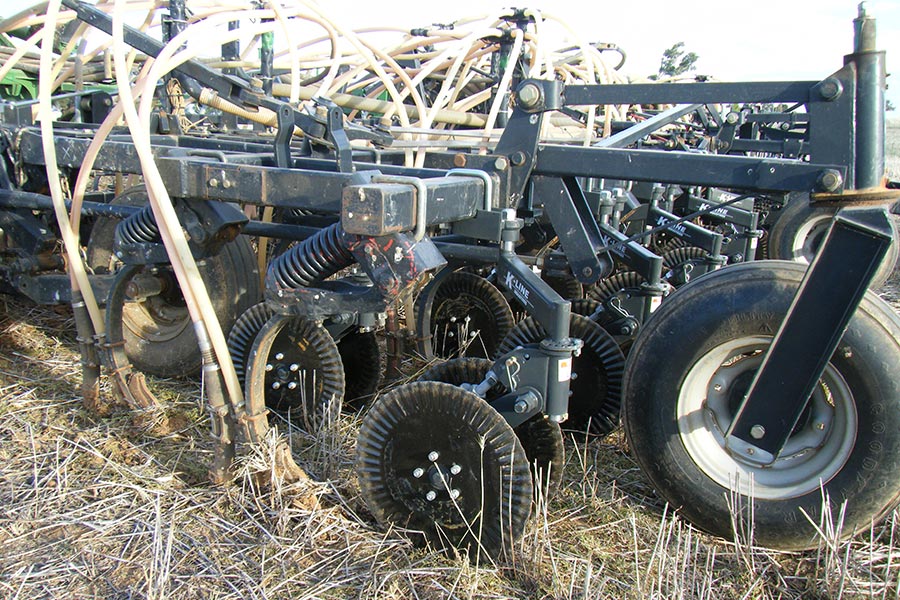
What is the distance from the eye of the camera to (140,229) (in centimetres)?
265

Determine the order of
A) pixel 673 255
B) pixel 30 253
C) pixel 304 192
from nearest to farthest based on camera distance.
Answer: pixel 304 192, pixel 30 253, pixel 673 255

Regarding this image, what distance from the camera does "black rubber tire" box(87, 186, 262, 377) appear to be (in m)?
3.18

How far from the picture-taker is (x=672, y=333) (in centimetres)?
208

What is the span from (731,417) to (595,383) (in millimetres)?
723

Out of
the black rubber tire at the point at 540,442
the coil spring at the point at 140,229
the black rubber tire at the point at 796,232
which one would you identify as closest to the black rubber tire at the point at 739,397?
the black rubber tire at the point at 540,442

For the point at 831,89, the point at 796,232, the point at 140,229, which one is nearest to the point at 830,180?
the point at 831,89

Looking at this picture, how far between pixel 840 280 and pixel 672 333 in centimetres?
45

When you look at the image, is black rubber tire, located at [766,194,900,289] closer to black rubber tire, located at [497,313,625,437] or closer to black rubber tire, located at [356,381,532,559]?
black rubber tire, located at [497,313,625,437]

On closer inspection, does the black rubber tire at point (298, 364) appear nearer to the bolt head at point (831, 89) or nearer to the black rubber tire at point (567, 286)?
the bolt head at point (831, 89)

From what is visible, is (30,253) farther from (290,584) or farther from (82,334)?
(290,584)

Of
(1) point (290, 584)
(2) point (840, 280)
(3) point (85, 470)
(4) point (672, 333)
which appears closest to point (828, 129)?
(2) point (840, 280)

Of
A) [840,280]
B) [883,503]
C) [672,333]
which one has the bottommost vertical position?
[883,503]

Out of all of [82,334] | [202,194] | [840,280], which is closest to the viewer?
[840,280]

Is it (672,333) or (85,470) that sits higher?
(672,333)
